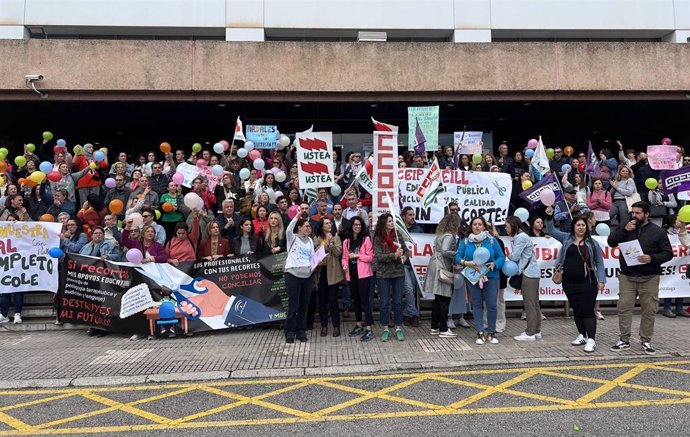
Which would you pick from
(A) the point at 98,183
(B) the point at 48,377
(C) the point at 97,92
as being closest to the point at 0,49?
(C) the point at 97,92

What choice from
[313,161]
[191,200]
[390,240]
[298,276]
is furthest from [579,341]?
[191,200]

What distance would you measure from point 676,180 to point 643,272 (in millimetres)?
3796

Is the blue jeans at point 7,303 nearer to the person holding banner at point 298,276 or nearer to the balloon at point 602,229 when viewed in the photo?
the person holding banner at point 298,276

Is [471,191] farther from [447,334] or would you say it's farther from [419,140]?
[447,334]

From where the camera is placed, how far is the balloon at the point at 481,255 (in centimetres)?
693

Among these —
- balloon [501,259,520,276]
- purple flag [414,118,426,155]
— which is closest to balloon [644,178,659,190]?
purple flag [414,118,426,155]

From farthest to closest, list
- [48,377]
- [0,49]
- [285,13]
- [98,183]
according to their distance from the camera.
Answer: [285,13] → [0,49] → [98,183] → [48,377]

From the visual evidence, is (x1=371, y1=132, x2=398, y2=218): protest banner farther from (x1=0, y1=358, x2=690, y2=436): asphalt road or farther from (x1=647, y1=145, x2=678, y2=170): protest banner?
(x1=647, y1=145, x2=678, y2=170): protest banner

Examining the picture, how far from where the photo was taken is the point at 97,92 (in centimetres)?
1306

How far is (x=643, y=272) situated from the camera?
643 cm

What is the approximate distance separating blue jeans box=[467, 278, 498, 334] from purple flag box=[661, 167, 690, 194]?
4.64 meters

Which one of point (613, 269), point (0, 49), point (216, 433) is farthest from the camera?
point (0, 49)

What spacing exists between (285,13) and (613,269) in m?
12.8

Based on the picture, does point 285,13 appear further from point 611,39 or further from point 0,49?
point 611,39
